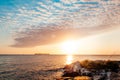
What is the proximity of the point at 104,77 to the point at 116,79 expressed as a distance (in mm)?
3504

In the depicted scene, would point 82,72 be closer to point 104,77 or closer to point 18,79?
point 104,77

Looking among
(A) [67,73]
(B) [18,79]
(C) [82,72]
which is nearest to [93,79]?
(C) [82,72]

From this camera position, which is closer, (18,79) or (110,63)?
(18,79)

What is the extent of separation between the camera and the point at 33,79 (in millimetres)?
50000

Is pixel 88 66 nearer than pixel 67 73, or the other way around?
pixel 67 73

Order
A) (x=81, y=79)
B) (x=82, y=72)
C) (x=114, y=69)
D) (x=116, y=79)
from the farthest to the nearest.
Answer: (x=114, y=69)
(x=82, y=72)
(x=116, y=79)
(x=81, y=79)

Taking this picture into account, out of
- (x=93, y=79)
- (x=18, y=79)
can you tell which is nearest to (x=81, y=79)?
(x=93, y=79)

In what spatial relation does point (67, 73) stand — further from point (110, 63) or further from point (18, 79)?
point (110, 63)

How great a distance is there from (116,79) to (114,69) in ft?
57.0

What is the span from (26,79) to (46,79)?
587 cm

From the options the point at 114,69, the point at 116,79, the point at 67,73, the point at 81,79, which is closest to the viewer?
the point at 81,79

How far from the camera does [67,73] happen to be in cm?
5119

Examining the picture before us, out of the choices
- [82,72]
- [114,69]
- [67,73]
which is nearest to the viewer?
[82,72]

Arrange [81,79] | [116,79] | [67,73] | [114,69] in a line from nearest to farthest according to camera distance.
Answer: [81,79] → [116,79] → [67,73] → [114,69]
